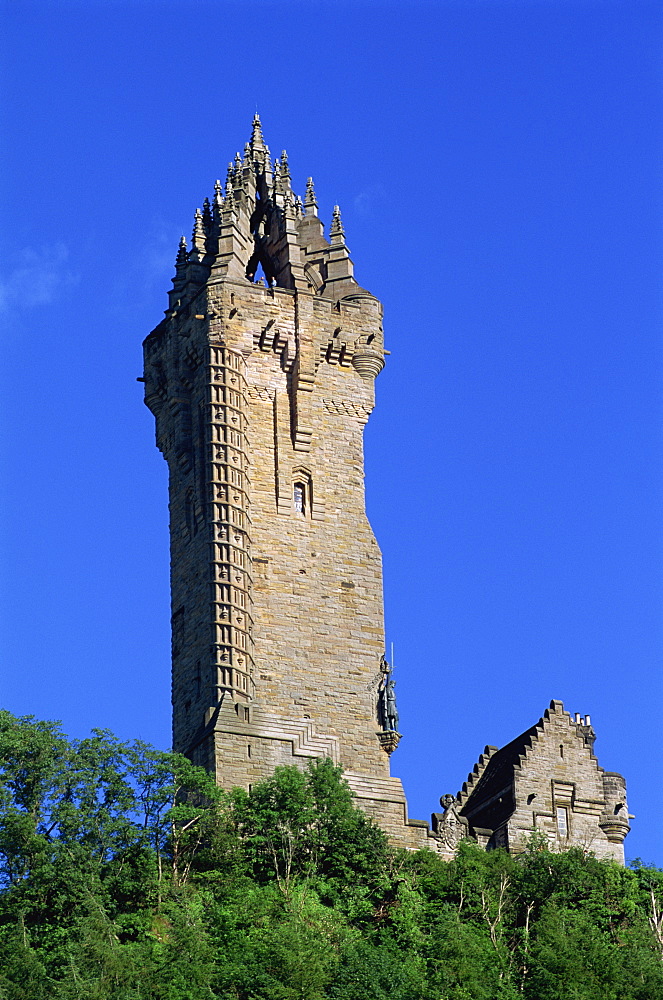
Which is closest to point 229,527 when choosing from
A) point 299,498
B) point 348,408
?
point 299,498

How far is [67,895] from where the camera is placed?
77.0 metres

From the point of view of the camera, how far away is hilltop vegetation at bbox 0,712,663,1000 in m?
74.7

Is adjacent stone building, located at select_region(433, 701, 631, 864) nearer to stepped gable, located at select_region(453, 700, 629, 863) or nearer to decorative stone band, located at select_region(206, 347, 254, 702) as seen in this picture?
stepped gable, located at select_region(453, 700, 629, 863)

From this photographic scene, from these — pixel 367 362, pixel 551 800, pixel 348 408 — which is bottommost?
pixel 551 800

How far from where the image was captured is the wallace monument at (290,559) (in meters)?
86.9

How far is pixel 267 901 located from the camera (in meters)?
78.9

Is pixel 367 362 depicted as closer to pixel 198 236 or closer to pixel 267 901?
pixel 198 236

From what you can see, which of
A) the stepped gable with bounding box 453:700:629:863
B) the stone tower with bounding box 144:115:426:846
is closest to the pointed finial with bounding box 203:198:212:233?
the stone tower with bounding box 144:115:426:846

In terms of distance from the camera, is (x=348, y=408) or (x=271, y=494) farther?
(x=348, y=408)

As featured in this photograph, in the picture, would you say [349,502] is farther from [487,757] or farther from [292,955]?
[292,955]

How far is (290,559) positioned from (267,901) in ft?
45.0

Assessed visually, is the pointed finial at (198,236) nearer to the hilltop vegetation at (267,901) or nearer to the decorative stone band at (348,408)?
the decorative stone band at (348,408)

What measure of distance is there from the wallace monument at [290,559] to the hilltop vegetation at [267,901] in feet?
9.27

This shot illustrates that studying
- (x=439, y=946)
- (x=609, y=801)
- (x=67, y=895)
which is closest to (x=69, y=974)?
(x=67, y=895)
